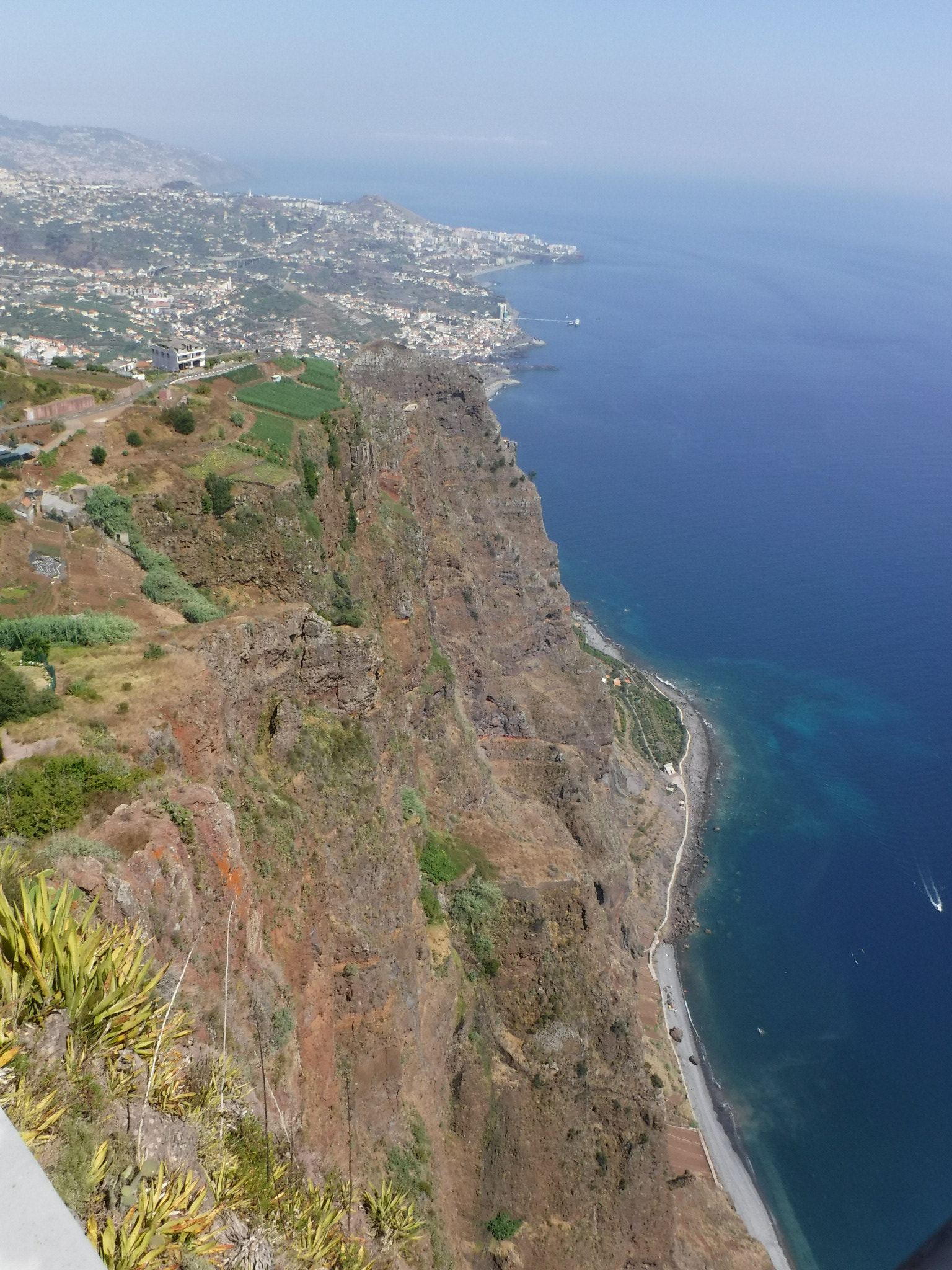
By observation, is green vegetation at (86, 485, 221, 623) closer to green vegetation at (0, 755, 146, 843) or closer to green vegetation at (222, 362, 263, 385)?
green vegetation at (0, 755, 146, 843)

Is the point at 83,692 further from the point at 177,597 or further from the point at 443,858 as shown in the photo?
the point at 443,858

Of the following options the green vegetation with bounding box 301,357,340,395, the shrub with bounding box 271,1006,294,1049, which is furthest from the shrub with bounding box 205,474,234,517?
the shrub with bounding box 271,1006,294,1049

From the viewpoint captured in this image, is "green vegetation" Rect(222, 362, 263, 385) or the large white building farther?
the large white building

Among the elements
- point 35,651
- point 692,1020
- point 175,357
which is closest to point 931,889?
point 692,1020

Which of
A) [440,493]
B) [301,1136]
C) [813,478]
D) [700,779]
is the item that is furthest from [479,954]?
[813,478]

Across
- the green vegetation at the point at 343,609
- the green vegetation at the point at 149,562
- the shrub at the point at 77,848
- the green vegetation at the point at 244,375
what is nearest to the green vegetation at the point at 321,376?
the green vegetation at the point at 244,375

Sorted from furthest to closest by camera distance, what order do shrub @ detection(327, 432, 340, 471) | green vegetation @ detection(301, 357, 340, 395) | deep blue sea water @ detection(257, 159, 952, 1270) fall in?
deep blue sea water @ detection(257, 159, 952, 1270)
green vegetation @ detection(301, 357, 340, 395)
shrub @ detection(327, 432, 340, 471)
